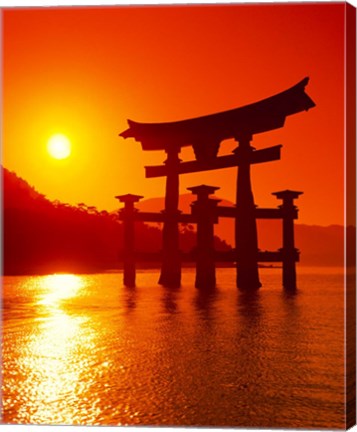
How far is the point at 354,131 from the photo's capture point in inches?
192

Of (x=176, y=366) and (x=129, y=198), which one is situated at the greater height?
(x=129, y=198)

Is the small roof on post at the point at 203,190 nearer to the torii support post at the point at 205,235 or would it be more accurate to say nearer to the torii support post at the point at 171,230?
the torii support post at the point at 205,235

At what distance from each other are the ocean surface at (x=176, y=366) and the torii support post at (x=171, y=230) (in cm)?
235

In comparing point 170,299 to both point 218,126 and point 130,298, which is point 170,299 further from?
point 218,126

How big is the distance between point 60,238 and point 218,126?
9540mm

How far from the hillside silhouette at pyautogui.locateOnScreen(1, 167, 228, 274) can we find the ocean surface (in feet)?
26.4

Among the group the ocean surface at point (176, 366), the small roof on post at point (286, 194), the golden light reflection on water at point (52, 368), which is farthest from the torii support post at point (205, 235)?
the golden light reflection on water at point (52, 368)

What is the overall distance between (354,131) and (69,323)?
375cm

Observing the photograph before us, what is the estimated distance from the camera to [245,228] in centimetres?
947

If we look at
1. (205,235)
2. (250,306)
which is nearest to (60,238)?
(205,235)

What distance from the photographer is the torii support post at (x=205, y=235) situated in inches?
399

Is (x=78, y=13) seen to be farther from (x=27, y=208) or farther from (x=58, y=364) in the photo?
(x=27, y=208)

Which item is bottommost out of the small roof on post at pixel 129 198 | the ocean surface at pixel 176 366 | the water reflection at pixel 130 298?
the water reflection at pixel 130 298

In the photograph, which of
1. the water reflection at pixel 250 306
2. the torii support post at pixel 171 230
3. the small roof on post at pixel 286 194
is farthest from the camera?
the torii support post at pixel 171 230
